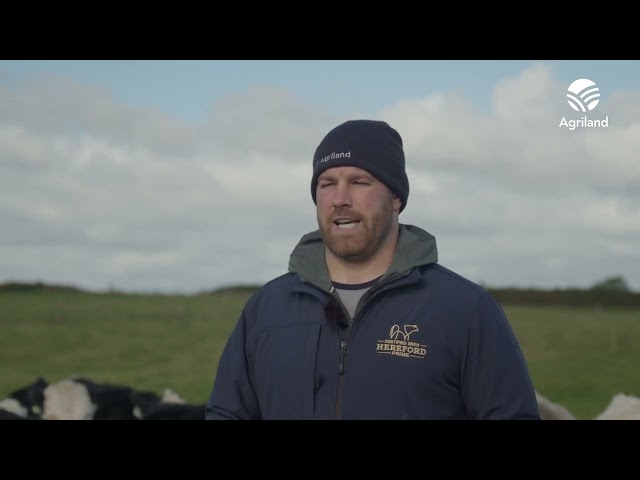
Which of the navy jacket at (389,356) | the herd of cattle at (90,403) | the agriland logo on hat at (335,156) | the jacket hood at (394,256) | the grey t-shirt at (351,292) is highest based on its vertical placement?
the agriland logo on hat at (335,156)

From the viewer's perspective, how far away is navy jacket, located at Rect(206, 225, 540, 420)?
14.5 ft

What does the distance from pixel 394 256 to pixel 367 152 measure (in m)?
0.63

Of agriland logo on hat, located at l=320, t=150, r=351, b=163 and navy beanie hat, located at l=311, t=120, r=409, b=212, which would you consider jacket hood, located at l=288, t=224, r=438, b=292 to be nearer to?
navy beanie hat, located at l=311, t=120, r=409, b=212

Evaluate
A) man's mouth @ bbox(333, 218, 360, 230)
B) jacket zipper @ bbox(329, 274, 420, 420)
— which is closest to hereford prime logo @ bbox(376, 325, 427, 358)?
jacket zipper @ bbox(329, 274, 420, 420)

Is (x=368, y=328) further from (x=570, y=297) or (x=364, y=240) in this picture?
(x=570, y=297)

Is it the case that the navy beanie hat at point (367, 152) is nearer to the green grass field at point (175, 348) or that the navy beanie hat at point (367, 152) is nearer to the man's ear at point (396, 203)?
the man's ear at point (396, 203)

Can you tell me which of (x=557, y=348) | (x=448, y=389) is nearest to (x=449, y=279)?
(x=448, y=389)

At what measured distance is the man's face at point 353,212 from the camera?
4.63 m

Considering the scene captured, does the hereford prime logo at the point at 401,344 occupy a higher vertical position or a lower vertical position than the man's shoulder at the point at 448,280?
lower

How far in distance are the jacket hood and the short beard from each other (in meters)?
0.14

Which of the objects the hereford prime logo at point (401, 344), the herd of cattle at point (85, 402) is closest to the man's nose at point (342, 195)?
the hereford prime logo at point (401, 344)

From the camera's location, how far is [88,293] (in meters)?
41.5

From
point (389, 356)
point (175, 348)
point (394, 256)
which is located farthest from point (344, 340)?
point (175, 348)
